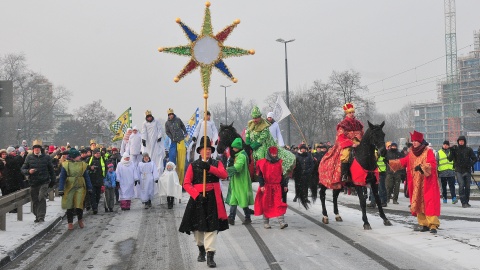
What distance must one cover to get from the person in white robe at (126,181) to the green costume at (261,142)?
18.5 feet

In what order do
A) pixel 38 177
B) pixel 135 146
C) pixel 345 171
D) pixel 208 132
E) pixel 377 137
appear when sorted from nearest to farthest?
pixel 377 137, pixel 345 171, pixel 38 177, pixel 208 132, pixel 135 146

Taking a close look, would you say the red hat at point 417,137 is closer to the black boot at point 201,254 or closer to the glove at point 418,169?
the glove at point 418,169

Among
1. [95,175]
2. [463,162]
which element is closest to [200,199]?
[95,175]

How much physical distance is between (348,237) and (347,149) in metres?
→ 2.00

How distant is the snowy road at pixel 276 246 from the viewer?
8617 mm

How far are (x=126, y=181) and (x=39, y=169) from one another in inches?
142

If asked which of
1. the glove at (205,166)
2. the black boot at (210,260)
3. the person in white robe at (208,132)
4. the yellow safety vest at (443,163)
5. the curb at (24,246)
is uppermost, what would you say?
the person in white robe at (208,132)

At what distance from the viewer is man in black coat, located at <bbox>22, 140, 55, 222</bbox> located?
46.0ft

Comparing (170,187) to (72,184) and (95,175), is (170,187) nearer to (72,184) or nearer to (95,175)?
(95,175)

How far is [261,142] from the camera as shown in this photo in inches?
492

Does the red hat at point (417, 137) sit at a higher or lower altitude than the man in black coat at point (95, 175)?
higher

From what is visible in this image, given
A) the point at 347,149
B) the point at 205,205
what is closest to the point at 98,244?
the point at 205,205

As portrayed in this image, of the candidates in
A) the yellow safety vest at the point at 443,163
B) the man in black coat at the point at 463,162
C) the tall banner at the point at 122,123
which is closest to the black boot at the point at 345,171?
the man in black coat at the point at 463,162

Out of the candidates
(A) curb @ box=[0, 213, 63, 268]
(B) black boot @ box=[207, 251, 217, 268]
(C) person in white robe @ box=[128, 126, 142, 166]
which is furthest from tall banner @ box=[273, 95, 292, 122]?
(B) black boot @ box=[207, 251, 217, 268]
